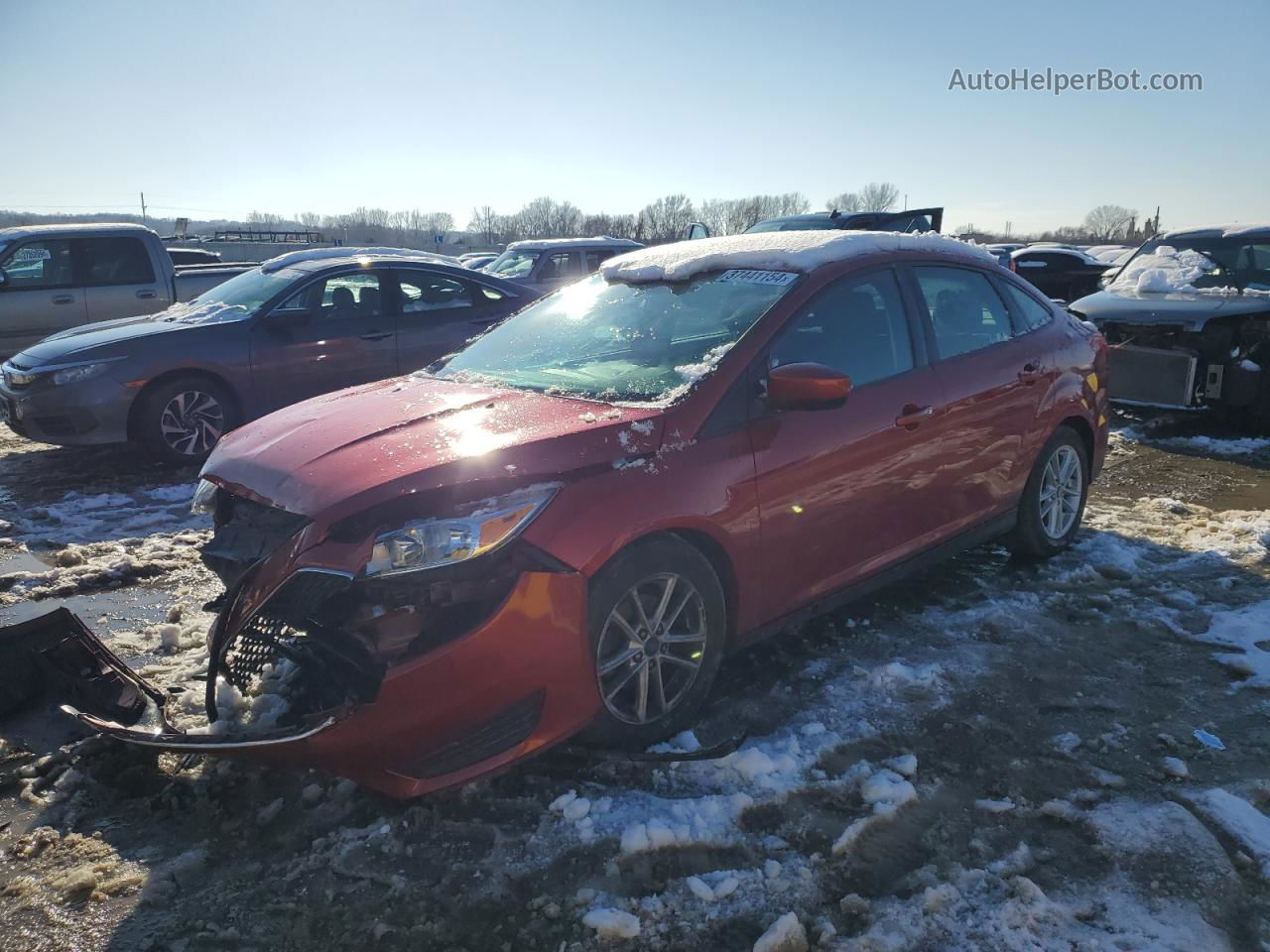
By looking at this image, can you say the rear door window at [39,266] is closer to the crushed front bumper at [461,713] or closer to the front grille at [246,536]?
the front grille at [246,536]

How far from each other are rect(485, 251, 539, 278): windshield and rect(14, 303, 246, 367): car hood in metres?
6.03

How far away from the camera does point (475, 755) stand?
8.26ft

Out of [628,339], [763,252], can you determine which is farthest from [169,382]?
[763,252]

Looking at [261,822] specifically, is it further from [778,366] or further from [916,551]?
[916,551]

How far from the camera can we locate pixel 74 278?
9891 millimetres

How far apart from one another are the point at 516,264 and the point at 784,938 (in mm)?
12573

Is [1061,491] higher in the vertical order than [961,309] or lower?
lower

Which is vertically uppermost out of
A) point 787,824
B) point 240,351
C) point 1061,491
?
point 240,351

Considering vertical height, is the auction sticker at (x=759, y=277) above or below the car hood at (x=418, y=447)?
above

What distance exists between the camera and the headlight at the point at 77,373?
6699 mm

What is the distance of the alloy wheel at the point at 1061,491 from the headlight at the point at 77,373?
6.61 m

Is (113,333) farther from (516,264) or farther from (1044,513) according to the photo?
(516,264)

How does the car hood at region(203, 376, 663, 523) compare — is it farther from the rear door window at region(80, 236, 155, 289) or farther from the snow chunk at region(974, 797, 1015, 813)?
the rear door window at region(80, 236, 155, 289)

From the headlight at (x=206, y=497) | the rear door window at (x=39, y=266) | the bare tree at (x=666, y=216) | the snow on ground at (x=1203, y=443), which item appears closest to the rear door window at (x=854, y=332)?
the headlight at (x=206, y=497)
